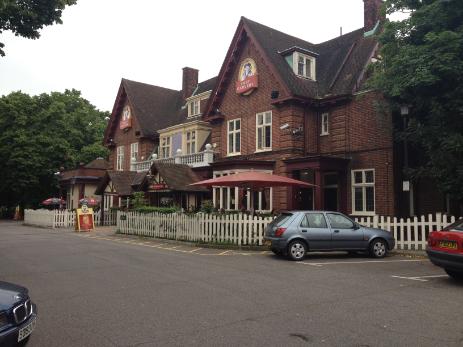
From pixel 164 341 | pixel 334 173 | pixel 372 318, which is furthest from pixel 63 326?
pixel 334 173

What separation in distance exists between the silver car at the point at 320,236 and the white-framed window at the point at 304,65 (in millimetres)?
12779

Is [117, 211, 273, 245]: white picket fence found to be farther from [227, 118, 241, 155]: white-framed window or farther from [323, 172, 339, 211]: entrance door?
[227, 118, 241, 155]: white-framed window

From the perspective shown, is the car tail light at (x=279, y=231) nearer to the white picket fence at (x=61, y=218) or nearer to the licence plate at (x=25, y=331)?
the licence plate at (x=25, y=331)

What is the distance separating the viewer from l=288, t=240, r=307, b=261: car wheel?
42.1 ft

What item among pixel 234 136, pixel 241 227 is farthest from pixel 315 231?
pixel 234 136

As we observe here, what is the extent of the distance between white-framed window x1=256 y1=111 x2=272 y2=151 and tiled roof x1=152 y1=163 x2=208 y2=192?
165 inches

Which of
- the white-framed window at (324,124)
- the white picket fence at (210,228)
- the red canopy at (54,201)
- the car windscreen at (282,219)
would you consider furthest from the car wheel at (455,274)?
the red canopy at (54,201)

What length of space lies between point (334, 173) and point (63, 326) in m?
18.0

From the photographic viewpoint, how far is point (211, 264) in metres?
12.1

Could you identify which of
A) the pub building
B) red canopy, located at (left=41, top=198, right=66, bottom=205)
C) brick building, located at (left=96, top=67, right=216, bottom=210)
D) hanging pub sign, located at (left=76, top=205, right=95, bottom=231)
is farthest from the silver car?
red canopy, located at (left=41, top=198, right=66, bottom=205)

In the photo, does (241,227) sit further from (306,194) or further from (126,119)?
(126,119)

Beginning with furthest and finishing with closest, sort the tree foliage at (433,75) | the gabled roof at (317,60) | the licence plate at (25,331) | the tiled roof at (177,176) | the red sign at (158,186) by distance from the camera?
the tiled roof at (177,176) < the red sign at (158,186) < the gabled roof at (317,60) < the tree foliage at (433,75) < the licence plate at (25,331)

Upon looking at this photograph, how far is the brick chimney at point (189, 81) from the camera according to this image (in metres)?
38.8

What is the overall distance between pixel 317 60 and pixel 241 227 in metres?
14.1
